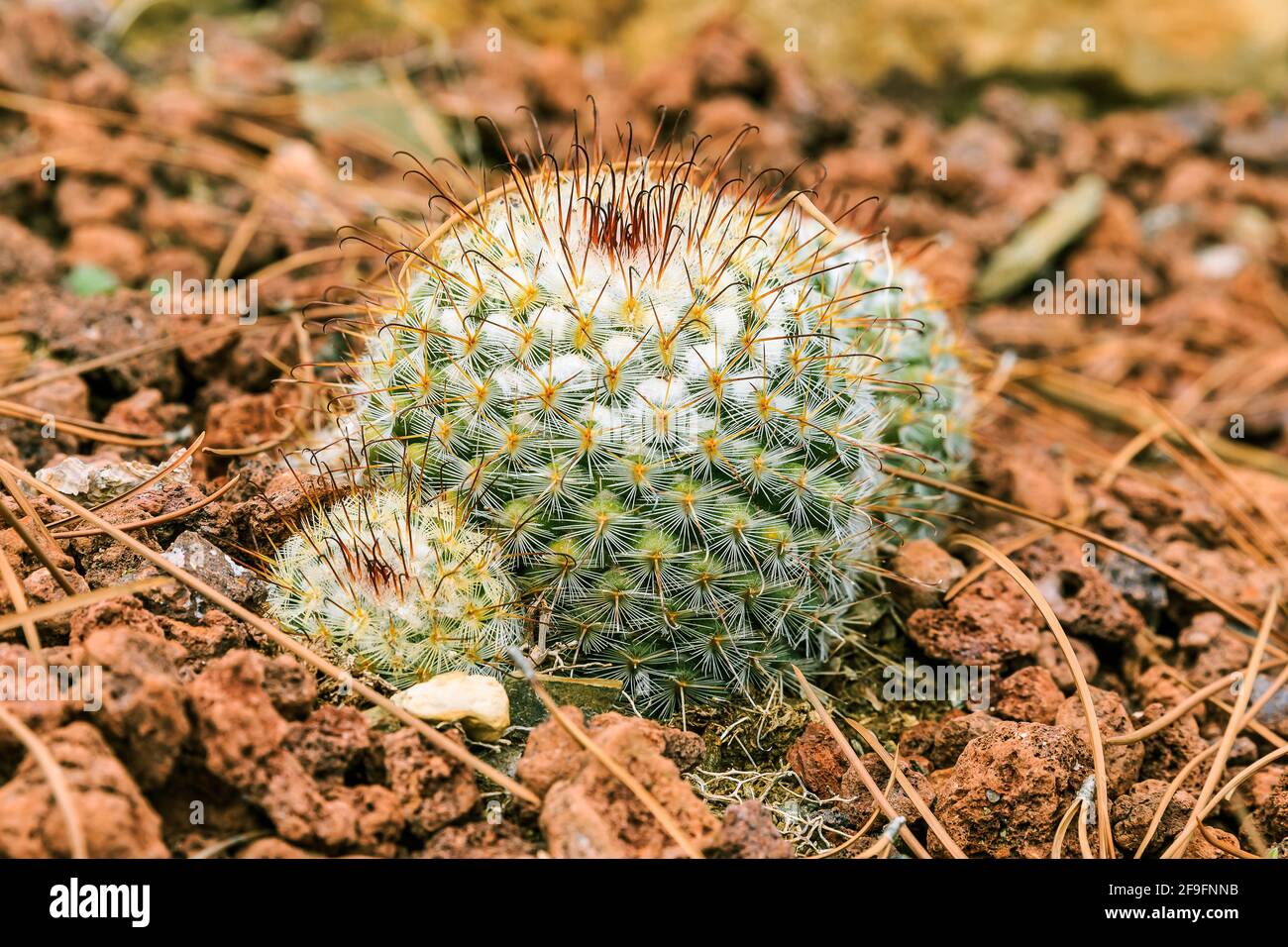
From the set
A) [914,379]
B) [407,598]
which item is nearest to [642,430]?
[407,598]

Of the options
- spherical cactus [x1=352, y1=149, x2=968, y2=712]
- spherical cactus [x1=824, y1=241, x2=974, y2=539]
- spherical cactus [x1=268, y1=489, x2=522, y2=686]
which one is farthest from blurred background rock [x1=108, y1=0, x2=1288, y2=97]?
spherical cactus [x1=268, y1=489, x2=522, y2=686]

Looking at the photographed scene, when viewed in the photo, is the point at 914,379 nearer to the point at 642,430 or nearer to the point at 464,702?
the point at 642,430

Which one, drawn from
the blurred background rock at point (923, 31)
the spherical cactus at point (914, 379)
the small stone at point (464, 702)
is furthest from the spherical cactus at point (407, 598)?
the blurred background rock at point (923, 31)

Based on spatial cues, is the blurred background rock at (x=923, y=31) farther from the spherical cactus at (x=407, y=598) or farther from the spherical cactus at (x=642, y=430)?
the spherical cactus at (x=407, y=598)

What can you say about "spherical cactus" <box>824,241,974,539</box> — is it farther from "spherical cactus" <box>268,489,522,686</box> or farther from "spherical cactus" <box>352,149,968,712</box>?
"spherical cactus" <box>268,489,522,686</box>

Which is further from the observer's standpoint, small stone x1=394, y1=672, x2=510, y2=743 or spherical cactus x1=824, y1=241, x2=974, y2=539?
spherical cactus x1=824, y1=241, x2=974, y2=539
